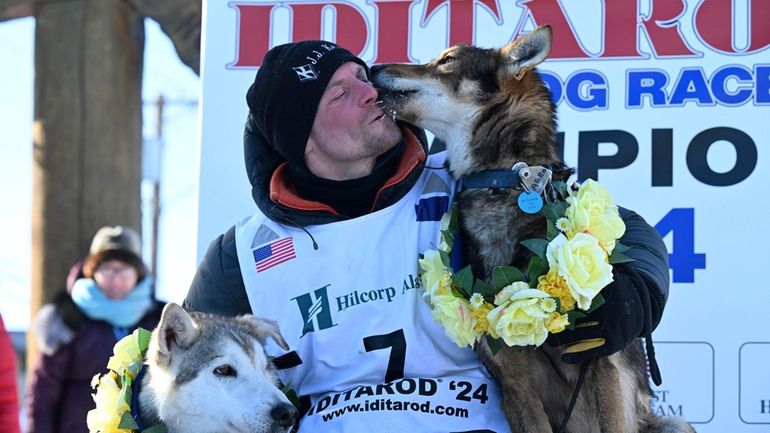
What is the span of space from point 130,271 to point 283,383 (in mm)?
2650

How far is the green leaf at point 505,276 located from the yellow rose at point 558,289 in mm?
79

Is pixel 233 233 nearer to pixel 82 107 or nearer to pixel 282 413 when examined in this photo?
pixel 282 413

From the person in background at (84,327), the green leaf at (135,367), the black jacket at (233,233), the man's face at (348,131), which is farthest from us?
the person in background at (84,327)

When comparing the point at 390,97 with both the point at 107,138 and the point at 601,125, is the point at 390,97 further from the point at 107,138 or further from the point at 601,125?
the point at 107,138

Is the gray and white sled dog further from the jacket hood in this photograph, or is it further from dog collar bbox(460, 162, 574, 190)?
dog collar bbox(460, 162, 574, 190)

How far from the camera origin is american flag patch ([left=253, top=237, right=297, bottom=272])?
3.81 meters

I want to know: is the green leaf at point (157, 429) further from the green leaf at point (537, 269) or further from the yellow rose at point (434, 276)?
the green leaf at point (537, 269)

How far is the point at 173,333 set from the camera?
148 inches

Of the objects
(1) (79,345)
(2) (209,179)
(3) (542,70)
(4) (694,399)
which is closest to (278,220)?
(2) (209,179)

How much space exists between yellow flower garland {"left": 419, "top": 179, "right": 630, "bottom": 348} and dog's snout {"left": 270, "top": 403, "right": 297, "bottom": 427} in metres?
0.54

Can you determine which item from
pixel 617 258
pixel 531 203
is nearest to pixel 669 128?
pixel 531 203

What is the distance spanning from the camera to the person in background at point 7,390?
331 centimetres

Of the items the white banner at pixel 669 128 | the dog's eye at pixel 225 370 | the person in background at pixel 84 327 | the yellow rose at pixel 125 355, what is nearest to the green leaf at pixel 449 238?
the dog's eye at pixel 225 370

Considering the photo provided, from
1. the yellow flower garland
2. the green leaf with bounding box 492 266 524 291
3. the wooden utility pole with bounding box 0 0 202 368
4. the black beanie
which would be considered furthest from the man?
the wooden utility pole with bounding box 0 0 202 368
